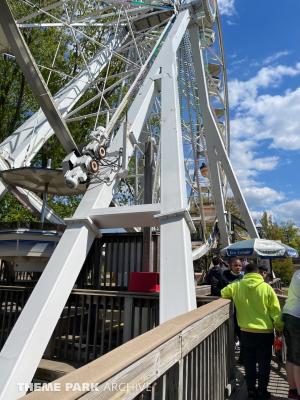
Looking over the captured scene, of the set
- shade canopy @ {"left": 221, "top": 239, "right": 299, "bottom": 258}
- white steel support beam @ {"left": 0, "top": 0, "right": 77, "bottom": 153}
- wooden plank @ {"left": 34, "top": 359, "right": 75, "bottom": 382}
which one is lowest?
wooden plank @ {"left": 34, "top": 359, "right": 75, "bottom": 382}

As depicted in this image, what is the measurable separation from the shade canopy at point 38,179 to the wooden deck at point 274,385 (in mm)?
4329

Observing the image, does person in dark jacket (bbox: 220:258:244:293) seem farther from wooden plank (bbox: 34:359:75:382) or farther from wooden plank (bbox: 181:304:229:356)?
wooden plank (bbox: 34:359:75:382)

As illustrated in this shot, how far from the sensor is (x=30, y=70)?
6117 mm

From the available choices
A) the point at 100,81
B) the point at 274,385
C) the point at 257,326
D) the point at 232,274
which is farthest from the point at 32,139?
the point at 274,385

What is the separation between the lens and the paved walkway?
458 cm

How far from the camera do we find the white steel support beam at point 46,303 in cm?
421

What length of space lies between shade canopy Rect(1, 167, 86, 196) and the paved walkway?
4333 millimetres

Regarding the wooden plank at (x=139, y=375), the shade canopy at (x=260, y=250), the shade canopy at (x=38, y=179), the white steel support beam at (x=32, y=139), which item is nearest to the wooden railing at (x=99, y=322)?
the shade canopy at (x=38, y=179)

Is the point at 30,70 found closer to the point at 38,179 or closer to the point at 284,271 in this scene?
the point at 38,179

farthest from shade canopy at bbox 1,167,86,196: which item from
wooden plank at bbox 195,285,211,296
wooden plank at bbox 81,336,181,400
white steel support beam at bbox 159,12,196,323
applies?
wooden plank at bbox 81,336,181,400

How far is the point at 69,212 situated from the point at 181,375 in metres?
15.2

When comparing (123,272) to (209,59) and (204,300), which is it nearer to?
(204,300)

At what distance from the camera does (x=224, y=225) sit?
16.1 metres

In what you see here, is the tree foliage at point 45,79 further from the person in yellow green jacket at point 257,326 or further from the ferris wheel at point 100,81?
the person in yellow green jacket at point 257,326
